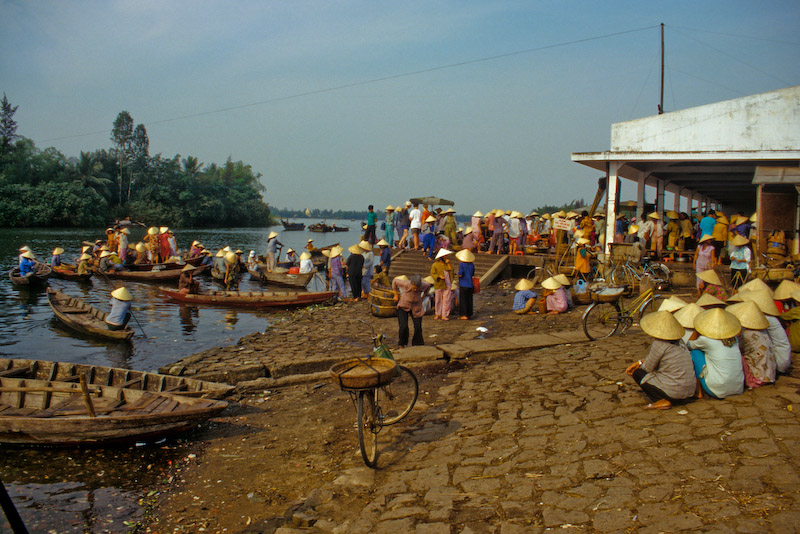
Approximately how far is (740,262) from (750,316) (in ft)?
22.0

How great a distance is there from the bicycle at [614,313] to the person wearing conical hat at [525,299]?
2.82 metres

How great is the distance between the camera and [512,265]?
64.3 ft

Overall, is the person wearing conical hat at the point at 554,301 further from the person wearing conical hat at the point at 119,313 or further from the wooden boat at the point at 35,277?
the wooden boat at the point at 35,277

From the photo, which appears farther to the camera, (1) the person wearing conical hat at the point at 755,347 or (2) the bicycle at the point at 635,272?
(2) the bicycle at the point at 635,272

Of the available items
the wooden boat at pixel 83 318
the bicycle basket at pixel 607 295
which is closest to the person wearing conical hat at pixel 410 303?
the bicycle basket at pixel 607 295

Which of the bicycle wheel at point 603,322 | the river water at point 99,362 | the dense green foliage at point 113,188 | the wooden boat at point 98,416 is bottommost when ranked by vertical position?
the river water at point 99,362

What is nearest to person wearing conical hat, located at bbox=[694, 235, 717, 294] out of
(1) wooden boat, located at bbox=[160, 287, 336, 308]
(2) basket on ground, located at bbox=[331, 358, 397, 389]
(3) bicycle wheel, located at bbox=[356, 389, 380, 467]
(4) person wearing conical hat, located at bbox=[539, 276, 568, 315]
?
(4) person wearing conical hat, located at bbox=[539, 276, 568, 315]

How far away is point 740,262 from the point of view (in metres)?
11.9

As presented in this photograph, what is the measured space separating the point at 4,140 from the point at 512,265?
6360 centimetres

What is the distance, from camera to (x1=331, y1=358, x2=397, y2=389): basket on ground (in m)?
5.31

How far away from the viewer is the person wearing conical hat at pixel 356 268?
16906 millimetres

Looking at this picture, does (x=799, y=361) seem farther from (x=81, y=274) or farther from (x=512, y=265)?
(x=81, y=274)

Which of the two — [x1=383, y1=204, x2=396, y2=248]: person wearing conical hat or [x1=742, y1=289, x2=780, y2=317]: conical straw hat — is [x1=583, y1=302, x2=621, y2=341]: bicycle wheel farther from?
[x1=383, y1=204, x2=396, y2=248]: person wearing conical hat

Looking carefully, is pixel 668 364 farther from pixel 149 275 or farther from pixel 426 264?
pixel 149 275
